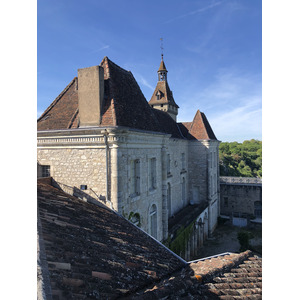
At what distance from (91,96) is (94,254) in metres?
5.31

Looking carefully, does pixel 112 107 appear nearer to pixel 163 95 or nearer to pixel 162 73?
pixel 163 95

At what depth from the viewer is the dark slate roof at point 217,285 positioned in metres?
2.75

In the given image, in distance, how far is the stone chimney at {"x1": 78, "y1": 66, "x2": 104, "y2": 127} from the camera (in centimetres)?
727

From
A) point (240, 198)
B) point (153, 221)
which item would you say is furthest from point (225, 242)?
point (153, 221)

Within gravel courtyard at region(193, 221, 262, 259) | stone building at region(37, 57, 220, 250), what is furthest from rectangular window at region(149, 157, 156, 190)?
gravel courtyard at region(193, 221, 262, 259)

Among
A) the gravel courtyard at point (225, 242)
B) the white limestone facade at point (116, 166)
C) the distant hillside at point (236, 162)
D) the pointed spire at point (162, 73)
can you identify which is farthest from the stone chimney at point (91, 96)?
the distant hillside at point (236, 162)

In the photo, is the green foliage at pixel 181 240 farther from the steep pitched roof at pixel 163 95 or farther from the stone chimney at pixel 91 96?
the steep pitched roof at pixel 163 95

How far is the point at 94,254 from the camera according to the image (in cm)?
369

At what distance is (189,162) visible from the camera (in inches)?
888

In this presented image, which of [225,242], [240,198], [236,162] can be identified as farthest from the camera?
[236,162]

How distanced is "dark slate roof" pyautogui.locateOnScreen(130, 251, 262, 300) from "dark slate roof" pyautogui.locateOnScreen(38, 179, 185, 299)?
0.37 meters
